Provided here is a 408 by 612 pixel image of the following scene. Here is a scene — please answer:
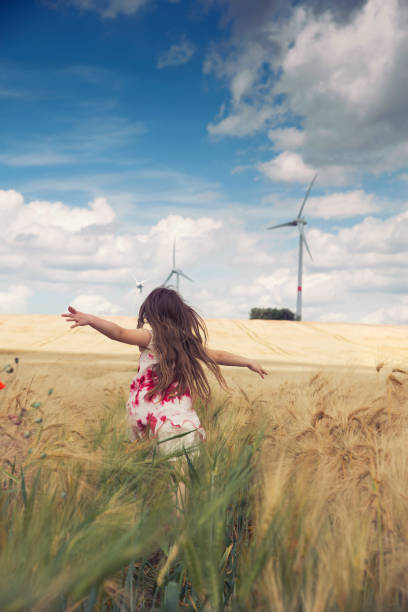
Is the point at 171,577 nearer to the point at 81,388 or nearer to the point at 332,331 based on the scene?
the point at 81,388

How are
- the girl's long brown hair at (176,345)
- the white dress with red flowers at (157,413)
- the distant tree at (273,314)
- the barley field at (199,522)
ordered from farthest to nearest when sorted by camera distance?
the distant tree at (273,314), the girl's long brown hair at (176,345), the white dress with red flowers at (157,413), the barley field at (199,522)

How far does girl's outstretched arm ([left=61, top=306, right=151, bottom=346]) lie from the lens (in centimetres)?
306

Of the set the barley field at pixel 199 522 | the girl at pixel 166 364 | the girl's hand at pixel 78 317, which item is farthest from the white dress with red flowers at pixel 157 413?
the girl's hand at pixel 78 317

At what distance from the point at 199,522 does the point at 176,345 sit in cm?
218

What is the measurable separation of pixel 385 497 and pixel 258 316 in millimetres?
38220

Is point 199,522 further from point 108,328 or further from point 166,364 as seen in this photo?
point 166,364

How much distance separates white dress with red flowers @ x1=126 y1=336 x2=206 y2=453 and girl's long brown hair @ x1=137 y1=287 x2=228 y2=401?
53mm

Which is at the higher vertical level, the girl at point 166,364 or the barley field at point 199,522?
the girl at point 166,364

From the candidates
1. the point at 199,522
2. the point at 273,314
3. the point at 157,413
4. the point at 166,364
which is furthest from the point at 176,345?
the point at 273,314

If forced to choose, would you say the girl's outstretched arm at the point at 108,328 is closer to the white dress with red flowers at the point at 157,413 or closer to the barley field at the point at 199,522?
the white dress with red flowers at the point at 157,413

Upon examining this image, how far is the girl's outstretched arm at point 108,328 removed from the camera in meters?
3.06

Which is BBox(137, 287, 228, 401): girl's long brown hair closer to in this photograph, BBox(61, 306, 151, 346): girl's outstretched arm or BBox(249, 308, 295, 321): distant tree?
BBox(61, 306, 151, 346): girl's outstretched arm

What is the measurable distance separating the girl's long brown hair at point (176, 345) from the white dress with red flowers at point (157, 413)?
0.17 feet

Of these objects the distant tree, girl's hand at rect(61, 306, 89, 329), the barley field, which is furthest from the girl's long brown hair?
the distant tree
